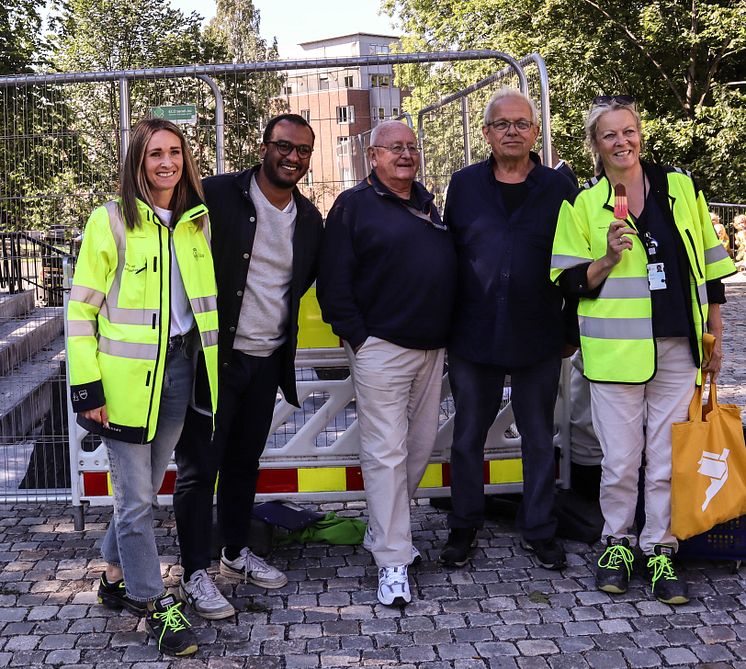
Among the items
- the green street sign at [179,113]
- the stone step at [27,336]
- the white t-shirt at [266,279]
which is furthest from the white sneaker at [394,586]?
the green street sign at [179,113]

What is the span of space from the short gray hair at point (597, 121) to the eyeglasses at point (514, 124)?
10.8 inches

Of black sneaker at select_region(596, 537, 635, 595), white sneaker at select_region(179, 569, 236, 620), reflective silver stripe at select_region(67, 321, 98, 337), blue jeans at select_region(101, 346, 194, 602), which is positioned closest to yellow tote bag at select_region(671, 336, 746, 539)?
black sneaker at select_region(596, 537, 635, 595)

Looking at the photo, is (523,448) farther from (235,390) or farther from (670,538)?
(235,390)

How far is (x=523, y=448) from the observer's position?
460cm

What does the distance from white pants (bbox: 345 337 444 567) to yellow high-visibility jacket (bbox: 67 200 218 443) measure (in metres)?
1.04

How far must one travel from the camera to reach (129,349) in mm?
3574

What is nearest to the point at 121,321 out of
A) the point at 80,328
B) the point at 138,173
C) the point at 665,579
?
the point at 80,328

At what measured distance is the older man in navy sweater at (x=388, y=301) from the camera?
416 cm

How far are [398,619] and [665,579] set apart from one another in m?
1.21

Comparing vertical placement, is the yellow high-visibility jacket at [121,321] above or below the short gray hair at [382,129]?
below

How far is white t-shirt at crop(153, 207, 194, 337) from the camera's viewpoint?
3686mm

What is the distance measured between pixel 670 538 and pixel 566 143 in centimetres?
2125

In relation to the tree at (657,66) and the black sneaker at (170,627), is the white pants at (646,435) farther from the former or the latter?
the tree at (657,66)

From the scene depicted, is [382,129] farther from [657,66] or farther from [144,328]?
[657,66]
